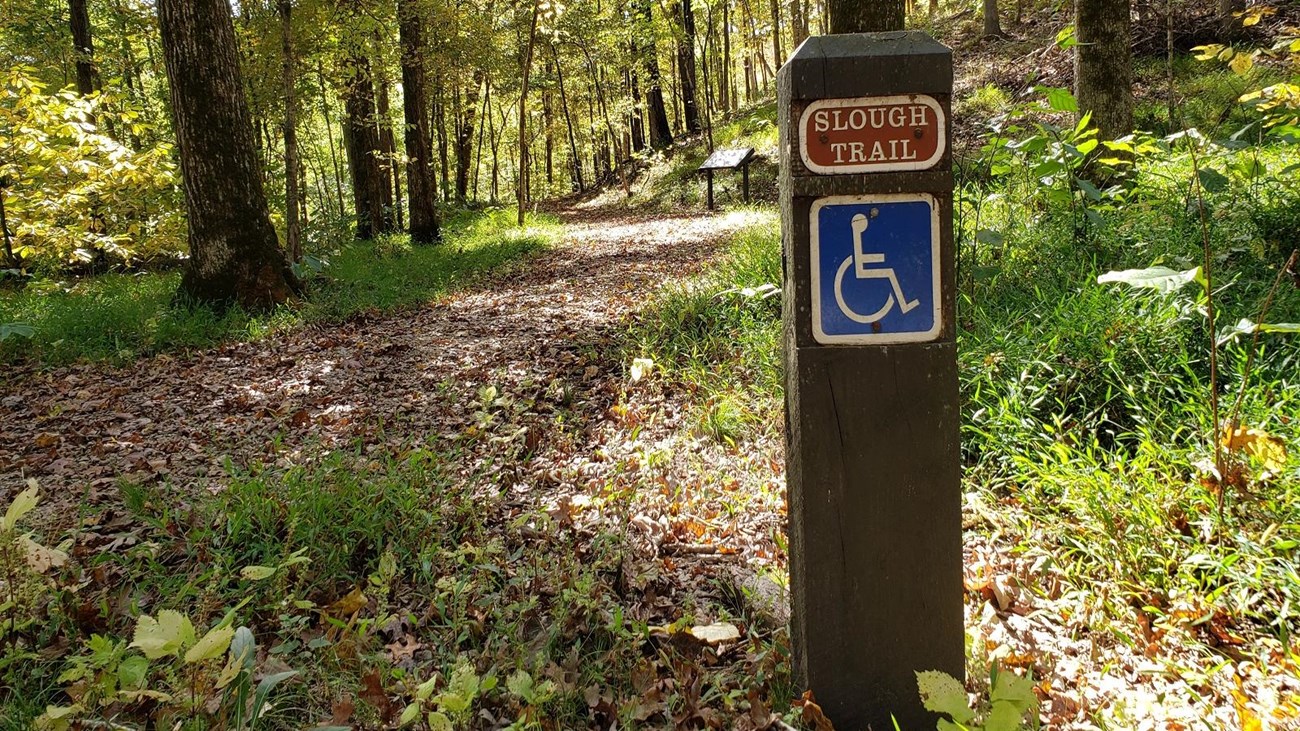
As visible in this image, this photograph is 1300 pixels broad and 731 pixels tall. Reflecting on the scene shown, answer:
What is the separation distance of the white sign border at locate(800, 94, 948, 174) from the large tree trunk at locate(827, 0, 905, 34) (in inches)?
152

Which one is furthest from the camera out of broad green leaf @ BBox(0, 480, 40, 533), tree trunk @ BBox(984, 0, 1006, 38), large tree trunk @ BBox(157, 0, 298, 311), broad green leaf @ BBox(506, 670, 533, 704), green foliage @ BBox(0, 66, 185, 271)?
tree trunk @ BBox(984, 0, 1006, 38)

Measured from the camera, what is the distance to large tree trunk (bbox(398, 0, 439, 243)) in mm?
13016

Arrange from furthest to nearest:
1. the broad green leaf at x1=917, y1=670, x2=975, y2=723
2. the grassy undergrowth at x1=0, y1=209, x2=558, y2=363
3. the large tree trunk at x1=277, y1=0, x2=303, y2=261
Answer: the large tree trunk at x1=277, y1=0, x2=303, y2=261 → the grassy undergrowth at x1=0, y1=209, x2=558, y2=363 → the broad green leaf at x1=917, y1=670, x2=975, y2=723

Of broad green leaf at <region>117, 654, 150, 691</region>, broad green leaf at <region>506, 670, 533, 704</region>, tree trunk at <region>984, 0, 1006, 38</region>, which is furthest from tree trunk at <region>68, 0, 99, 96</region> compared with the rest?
tree trunk at <region>984, 0, 1006, 38</region>

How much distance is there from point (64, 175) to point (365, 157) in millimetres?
7135

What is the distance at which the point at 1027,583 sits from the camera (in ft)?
8.31

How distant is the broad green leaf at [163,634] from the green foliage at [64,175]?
7656 mm

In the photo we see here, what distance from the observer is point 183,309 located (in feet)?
21.5

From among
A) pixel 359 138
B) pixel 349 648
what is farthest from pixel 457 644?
pixel 359 138

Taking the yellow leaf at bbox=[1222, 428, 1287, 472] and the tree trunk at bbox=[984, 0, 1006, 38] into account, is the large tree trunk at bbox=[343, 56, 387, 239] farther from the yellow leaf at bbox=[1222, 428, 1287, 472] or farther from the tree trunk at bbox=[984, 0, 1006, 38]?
the tree trunk at bbox=[984, 0, 1006, 38]

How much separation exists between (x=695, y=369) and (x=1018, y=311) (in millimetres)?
1936

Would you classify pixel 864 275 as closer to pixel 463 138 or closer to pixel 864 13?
pixel 864 13

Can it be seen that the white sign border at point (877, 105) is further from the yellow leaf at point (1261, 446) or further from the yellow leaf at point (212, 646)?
the yellow leaf at point (212, 646)

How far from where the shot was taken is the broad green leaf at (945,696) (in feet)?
4.80
